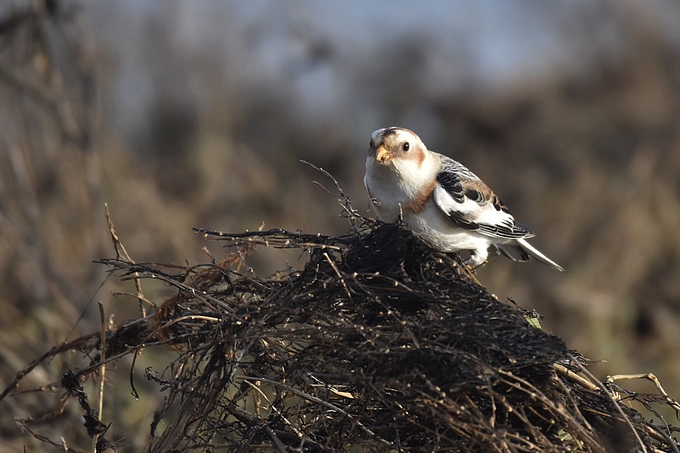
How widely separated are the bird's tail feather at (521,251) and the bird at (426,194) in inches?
19.6

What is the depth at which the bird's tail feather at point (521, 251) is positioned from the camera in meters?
4.31

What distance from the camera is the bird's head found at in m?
3.40

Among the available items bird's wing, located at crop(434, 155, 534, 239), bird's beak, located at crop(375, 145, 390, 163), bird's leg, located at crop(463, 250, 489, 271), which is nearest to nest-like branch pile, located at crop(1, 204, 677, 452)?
bird's beak, located at crop(375, 145, 390, 163)

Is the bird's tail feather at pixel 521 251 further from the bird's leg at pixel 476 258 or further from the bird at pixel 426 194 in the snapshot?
the bird at pixel 426 194

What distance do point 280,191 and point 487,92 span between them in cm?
596

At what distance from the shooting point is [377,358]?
2.23 metres

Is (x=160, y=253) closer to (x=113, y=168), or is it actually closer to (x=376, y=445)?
(x=113, y=168)

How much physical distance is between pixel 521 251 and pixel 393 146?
1352mm

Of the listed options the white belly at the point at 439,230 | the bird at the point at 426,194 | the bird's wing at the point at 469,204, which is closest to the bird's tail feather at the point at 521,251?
the bird's wing at the point at 469,204

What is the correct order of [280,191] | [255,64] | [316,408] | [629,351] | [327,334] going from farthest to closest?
[255,64], [280,191], [629,351], [316,408], [327,334]

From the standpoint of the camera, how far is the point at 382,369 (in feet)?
7.36

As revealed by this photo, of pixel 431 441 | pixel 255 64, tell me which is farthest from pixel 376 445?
pixel 255 64

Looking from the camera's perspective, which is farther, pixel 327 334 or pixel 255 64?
pixel 255 64

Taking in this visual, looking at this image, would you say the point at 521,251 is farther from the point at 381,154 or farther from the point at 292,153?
the point at 292,153
